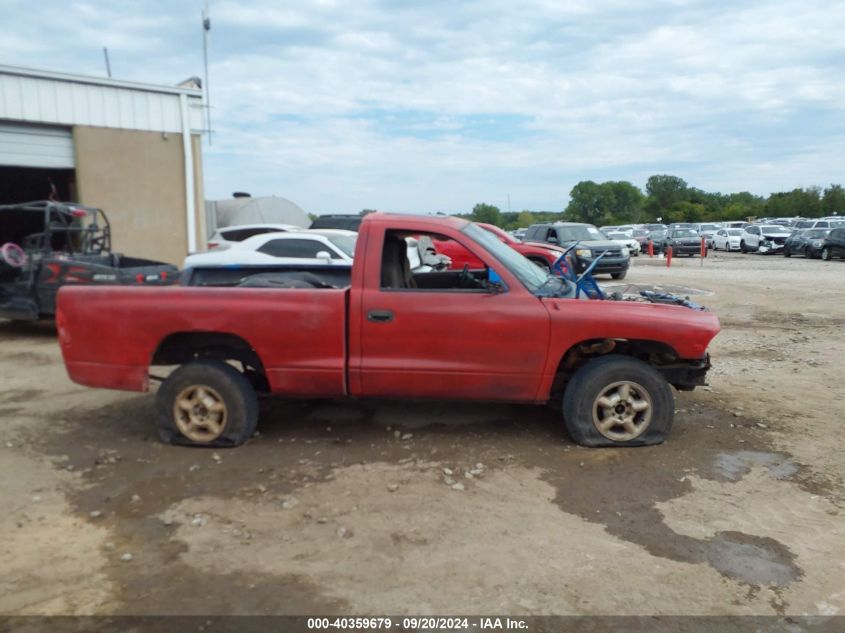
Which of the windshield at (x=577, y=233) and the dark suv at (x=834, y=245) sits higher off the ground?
the windshield at (x=577, y=233)

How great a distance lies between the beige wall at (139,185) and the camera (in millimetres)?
15539

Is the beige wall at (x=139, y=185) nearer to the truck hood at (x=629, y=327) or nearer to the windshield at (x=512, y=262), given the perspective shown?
the windshield at (x=512, y=262)

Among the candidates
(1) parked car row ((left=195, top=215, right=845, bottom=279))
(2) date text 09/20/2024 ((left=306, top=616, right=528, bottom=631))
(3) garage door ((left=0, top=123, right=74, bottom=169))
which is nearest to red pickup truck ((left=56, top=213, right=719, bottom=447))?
(1) parked car row ((left=195, top=215, right=845, bottom=279))

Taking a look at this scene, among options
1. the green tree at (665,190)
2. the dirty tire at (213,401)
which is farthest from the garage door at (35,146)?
the green tree at (665,190)

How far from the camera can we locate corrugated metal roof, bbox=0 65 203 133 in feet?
46.3

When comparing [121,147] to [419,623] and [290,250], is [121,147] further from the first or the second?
[419,623]

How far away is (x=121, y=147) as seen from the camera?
1591 centimetres

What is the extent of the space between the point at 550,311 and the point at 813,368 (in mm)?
4640

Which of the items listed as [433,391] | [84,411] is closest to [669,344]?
[433,391]

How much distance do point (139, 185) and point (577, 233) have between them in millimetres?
11668

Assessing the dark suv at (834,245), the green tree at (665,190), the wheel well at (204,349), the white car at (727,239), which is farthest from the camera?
the green tree at (665,190)

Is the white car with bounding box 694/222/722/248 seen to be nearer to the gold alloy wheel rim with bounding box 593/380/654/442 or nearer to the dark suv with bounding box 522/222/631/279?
the dark suv with bounding box 522/222/631/279

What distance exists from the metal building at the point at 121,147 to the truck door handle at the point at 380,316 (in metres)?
12.1

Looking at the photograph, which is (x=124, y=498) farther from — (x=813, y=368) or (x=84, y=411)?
(x=813, y=368)
